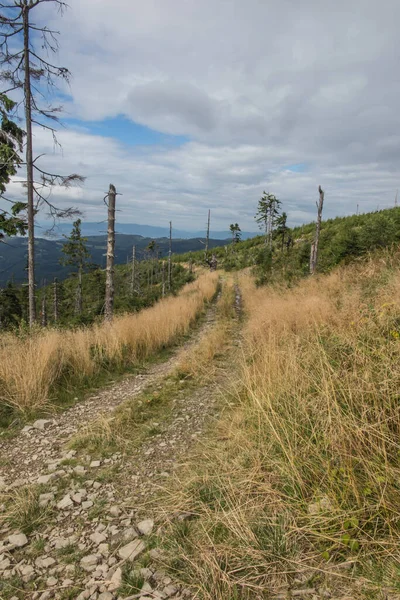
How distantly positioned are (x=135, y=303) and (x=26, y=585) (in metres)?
13.0

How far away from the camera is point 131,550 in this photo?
1894mm

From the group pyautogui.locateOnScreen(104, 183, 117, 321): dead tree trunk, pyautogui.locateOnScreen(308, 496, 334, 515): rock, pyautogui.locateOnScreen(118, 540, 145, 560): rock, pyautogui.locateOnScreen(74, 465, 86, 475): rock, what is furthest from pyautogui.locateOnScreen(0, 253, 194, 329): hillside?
pyautogui.locateOnScreen(308, 496, 334, 515): rock

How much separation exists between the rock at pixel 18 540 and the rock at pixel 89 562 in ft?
1.49

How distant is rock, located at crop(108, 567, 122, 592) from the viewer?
1672 mm

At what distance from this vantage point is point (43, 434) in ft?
11.6

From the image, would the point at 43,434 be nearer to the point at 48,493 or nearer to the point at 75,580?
the point at 48,493

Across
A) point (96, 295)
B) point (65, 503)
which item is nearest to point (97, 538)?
point (65, 503)

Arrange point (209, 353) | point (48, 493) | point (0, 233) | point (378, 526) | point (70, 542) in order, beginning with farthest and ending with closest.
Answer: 1. point (0, 233)
2. point (209, 353)
3. point (48, 493)
4. point (70, 542)
5. point (378, 526)

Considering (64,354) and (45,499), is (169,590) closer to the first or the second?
(45,499)

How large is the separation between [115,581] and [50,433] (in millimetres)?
2243

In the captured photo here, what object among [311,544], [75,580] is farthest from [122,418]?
[311,544]

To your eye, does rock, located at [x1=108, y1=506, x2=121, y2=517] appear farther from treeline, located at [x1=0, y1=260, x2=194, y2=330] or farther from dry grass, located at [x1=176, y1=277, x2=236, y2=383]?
treeline, located at [x1=0, y1=260, x2=194, y2=330]

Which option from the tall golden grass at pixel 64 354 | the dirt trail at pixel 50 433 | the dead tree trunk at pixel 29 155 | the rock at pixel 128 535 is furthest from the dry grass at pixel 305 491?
the dead tree trunk at pixel 29 155

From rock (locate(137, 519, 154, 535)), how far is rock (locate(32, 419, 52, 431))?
2133 mm
